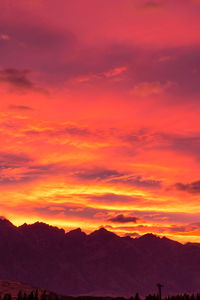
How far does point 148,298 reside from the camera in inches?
4813

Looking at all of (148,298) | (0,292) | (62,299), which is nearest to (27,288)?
(0,292)

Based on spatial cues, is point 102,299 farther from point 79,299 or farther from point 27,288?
point 27,288

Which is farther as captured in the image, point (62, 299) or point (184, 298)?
point (184, 298)

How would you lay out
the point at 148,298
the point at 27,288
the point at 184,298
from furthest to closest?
the point at 27,288, the point at 184,298, the point at 148,298

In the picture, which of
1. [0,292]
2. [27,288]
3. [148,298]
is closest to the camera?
[148,298]

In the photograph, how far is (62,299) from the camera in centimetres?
12794

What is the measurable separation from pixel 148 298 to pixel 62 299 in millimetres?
24423

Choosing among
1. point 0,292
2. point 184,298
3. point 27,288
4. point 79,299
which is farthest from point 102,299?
point 27,288

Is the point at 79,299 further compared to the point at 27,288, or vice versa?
the point at 27,288

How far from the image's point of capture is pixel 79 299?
420 feet

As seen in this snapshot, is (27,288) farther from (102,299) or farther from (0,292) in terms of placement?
(102,299)

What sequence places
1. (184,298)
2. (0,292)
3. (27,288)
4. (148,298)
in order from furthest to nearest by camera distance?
(27,288) → (0,292) → (184,298) → (148,298)

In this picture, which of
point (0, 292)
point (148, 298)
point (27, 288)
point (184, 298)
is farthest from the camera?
point (27, 288)

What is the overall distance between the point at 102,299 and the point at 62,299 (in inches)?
454
